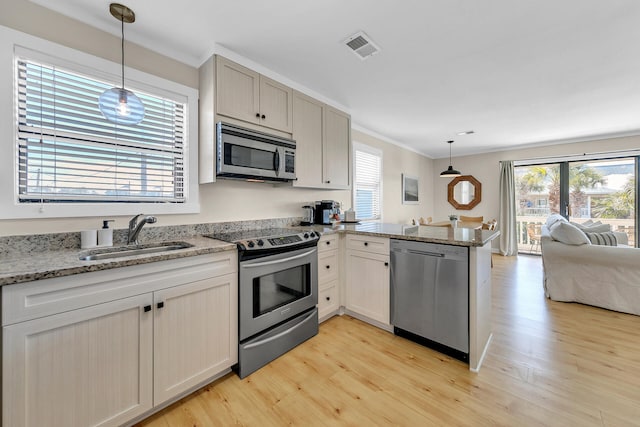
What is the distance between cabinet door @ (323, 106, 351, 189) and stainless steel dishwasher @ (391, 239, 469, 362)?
1229mm

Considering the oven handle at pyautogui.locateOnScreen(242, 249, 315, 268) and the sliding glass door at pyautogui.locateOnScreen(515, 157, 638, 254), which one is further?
the sliding glass door at pyautogui.locateOnScreen(515, 157, 638, 254)

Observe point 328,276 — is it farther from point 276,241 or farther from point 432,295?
point 432,295

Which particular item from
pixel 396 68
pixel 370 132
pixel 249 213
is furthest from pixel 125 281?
pixel 370 132

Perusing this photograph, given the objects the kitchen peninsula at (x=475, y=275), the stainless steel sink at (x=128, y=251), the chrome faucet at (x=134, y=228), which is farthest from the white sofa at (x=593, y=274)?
the chrome faucet at (x=134, y=228)

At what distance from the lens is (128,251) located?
166 centimetres

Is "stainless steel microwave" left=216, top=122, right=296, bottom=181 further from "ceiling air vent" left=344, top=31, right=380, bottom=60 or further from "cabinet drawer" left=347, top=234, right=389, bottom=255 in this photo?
"ceiling air vent" left=344, top=31, right=380, bottom=60

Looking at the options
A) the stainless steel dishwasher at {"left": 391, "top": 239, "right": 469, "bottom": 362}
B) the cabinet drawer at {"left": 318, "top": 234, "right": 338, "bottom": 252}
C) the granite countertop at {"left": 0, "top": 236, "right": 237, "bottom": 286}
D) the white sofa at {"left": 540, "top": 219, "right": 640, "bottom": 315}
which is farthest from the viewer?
the white sofa at {"left": 540, "top": 219, "right": 640, "bottom": 315}

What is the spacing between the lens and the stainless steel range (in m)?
1.78

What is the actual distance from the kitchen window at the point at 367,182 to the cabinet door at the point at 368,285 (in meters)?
1.76

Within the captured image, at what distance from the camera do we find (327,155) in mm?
3002

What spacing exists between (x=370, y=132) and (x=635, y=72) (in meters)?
2.97

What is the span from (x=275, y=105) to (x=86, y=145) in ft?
4.89

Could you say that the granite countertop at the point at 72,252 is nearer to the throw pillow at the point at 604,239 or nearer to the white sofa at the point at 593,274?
the white sofa at the point at 593,274

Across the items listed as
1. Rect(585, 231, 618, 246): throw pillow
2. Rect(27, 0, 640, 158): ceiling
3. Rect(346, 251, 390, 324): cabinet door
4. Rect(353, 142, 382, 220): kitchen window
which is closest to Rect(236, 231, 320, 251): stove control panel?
Rect(346, 251, 390, 324): cabinet door
